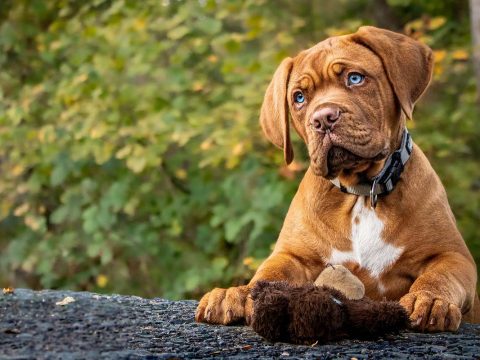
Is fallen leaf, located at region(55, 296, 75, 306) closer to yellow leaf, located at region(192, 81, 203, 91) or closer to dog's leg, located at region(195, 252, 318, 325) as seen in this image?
dog's leg, located at region(195, 252, 318, 325)

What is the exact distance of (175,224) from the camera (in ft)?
30.1

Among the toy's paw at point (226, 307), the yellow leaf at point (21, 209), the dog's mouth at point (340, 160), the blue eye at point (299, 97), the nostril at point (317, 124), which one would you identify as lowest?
the yellow leaf at point (21, 209)

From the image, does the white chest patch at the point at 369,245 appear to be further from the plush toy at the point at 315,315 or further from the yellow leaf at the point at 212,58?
the yellow leaf at the point at 212,58

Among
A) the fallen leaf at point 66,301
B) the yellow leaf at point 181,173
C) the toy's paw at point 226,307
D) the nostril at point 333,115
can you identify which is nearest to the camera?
the toy's paw at point 226,307

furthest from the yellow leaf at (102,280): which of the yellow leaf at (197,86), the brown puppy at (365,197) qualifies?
the brown puppy at (365,197)

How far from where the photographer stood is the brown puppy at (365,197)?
4.68 metres

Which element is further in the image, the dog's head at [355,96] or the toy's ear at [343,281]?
the dog's head at [355,96]

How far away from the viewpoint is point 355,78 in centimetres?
490

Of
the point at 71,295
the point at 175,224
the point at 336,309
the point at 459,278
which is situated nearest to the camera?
the point at 336,309

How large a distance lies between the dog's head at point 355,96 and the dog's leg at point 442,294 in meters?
0.64

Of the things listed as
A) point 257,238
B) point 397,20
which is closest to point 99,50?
point 257,238

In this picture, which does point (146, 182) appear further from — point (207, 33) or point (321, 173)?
point (321, 173)

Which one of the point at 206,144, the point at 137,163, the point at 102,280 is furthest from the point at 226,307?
the point at 102,280

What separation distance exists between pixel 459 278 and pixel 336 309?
0.92 metres
